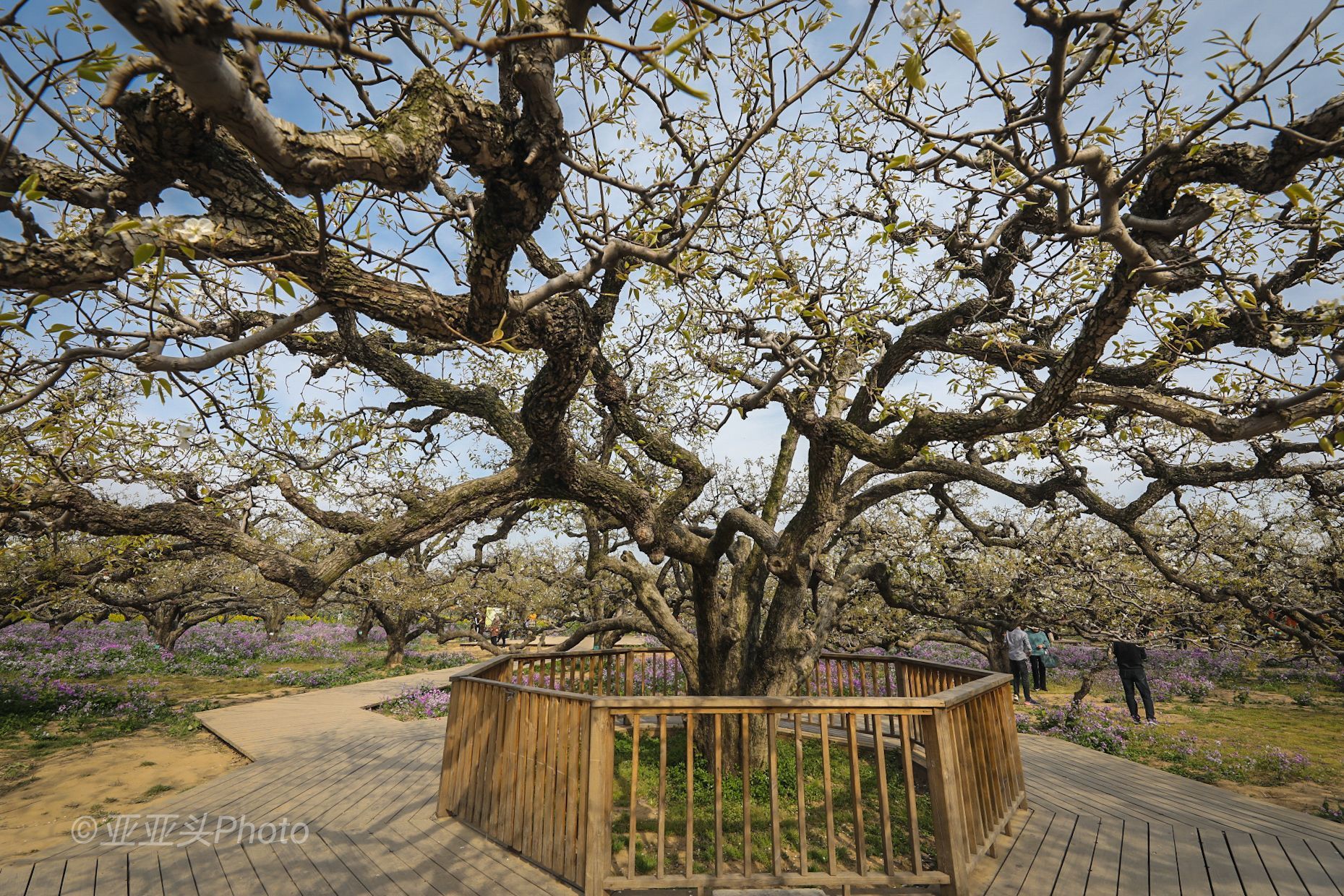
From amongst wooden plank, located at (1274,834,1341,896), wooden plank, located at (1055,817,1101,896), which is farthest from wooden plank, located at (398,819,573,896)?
wooden plank, located at (1274,834,1341,896)

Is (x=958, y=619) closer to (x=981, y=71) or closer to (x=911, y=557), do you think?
(x=911, y=557)

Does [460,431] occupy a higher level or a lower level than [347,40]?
higher

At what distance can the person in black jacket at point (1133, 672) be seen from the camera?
995cm

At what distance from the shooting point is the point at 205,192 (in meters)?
2.69

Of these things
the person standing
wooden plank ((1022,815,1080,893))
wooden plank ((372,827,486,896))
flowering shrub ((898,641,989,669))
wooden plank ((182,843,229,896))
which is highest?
the person standing

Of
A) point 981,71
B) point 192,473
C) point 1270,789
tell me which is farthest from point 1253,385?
point 192,473

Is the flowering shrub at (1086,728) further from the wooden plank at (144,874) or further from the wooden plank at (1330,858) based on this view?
the wooden plank at (144,874)

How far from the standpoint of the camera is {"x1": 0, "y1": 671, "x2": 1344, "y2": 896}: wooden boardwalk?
4113mm

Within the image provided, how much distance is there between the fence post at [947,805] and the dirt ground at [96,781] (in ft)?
24.2

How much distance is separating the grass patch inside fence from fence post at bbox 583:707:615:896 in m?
0.46

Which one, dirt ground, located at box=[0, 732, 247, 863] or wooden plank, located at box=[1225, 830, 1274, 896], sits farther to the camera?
dirt ground, located at box=[0, 732, 247, 863]

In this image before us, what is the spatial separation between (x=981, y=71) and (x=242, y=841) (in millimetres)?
7341

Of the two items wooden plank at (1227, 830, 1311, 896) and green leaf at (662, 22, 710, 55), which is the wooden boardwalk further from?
green leaf at (662, 22, 710, 55)

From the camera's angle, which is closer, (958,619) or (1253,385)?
(1253,385)
